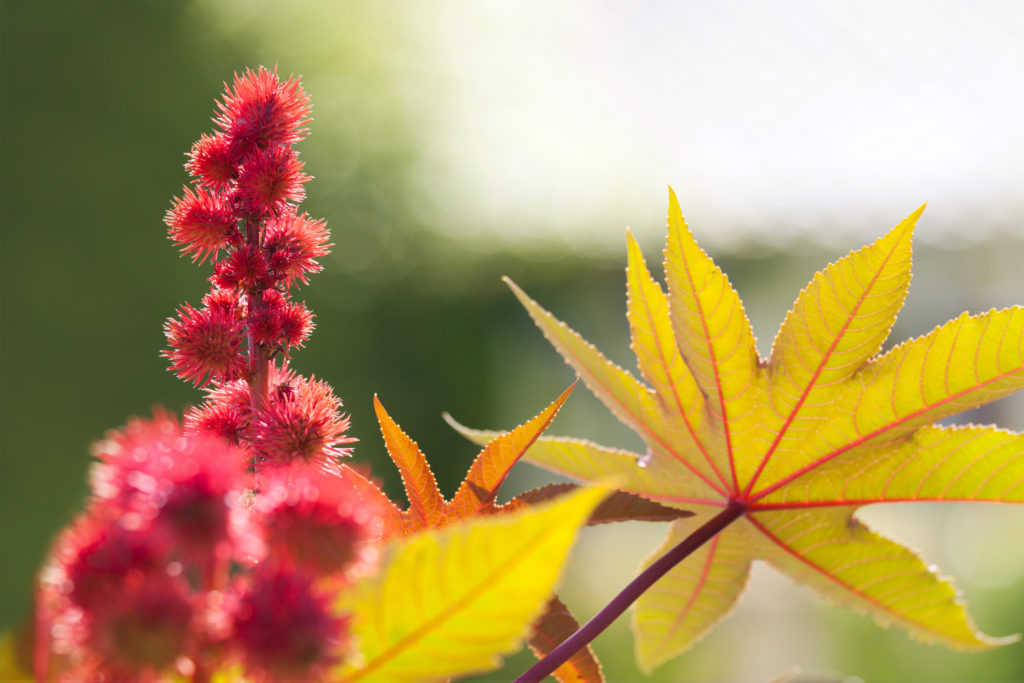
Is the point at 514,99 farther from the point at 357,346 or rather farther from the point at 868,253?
the point at 868,253

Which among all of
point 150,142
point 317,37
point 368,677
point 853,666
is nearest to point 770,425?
point 368,677

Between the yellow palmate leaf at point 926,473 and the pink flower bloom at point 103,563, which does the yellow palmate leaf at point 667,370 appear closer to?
the yellow palmate leaf at point 926,473

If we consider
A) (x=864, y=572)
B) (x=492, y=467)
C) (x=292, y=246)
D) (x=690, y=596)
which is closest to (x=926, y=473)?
(x=864, y=572)

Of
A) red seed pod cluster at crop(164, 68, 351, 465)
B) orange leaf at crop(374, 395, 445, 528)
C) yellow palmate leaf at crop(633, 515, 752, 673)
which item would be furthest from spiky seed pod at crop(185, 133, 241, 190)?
yellow palmate leaf at crop(633, 515, 752, 673)

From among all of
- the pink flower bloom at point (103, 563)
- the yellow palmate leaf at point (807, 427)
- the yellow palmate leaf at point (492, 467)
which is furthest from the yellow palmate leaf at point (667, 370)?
the pink flower bloom at point (103, 563)

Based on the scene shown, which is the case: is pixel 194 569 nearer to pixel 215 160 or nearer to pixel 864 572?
pixel 215 160

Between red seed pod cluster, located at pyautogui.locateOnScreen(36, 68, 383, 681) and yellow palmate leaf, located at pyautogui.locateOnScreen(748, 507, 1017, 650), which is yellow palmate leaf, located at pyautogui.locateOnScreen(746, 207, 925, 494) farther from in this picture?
red seed pod cluster, located at pyautogui.locateOnScreen(36, 68, 383, 681)
